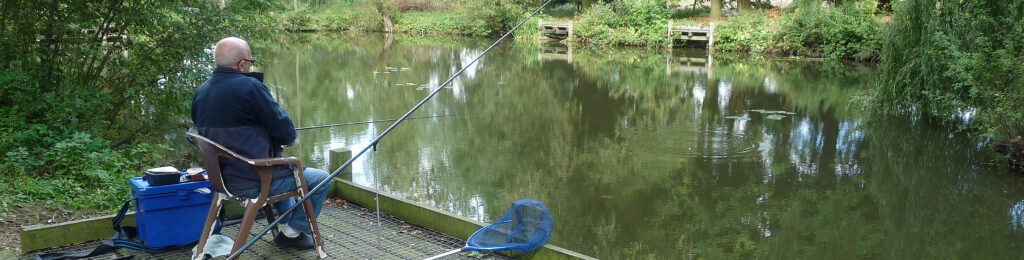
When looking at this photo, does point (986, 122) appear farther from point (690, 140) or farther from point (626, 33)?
point (626, 33)

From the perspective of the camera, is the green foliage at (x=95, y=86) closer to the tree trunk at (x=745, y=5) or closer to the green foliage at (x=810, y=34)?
the green foliage at (x=810, y=34)

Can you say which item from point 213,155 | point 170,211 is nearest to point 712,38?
point 170,211

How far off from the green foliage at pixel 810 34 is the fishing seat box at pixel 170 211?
680 inches

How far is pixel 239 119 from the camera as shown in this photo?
3.35 meters

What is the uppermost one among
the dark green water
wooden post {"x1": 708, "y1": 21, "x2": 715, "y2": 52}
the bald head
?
the bald head

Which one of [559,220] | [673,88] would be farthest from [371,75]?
[559,220]

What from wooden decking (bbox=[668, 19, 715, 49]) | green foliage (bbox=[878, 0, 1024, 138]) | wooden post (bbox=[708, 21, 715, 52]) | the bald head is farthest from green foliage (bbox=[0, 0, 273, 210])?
wooden decking (bbox=[668, 19, 715, 49])

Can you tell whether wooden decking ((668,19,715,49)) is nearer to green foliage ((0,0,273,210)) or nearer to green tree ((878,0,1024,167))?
green tree ((878,0,1024,167))

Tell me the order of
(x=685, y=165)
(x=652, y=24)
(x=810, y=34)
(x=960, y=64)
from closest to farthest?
(x=960, y=64)
(x=685, y=165)
(x=810, y=34)
(x=652, y=24)

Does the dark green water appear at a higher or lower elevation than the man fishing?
lower

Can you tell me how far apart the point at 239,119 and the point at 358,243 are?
1.04 meters

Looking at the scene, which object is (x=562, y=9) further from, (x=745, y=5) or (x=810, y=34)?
(x=810, y=34)

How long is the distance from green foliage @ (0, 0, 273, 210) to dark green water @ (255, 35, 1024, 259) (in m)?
0.63

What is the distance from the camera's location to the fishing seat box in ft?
12.1
